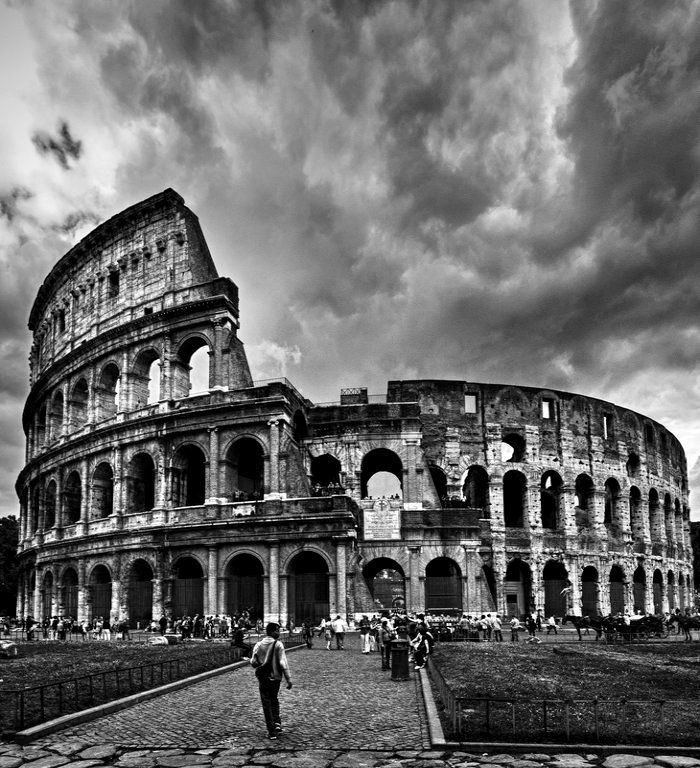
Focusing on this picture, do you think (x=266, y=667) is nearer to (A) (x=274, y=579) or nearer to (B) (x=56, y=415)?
(A) (x=274, y=579)

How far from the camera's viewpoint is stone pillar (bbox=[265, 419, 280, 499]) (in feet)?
107

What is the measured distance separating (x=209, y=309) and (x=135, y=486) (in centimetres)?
904

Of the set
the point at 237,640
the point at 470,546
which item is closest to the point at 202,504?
the point at 470,546

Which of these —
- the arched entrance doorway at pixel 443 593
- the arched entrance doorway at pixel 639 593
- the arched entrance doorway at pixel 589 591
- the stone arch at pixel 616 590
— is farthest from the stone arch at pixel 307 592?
the arched entrance doorway at pixel 639 593

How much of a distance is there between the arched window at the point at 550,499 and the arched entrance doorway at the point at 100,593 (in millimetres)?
22554

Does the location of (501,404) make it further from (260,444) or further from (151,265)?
(151,265)

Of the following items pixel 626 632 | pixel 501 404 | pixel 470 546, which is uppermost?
pixel 501 404

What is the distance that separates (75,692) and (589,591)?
3595 cm

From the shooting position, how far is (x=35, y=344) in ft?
167

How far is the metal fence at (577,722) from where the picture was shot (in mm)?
8664

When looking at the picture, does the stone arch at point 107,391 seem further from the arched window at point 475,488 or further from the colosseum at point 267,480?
the arched window at point 475,488

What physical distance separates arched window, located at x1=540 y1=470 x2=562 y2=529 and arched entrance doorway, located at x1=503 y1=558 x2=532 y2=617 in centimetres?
345

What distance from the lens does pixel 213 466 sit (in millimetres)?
33750

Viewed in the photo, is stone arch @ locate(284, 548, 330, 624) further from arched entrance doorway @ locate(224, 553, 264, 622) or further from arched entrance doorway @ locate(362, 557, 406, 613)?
arched entrance doorway @ locate(362, 557, 406, 613)
